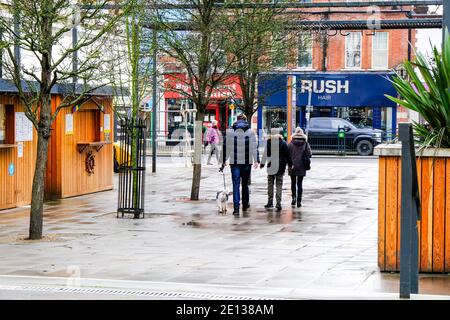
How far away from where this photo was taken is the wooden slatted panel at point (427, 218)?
1066 cm

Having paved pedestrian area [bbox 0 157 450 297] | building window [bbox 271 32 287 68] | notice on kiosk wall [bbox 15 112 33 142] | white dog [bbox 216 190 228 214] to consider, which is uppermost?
building window [bbox 271 32 287 68]

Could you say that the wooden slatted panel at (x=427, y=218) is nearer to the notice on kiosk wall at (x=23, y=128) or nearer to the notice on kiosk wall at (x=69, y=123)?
the notice on kiosk wall at (x=23, y=128)

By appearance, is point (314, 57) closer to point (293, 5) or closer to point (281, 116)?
point (281, 116)

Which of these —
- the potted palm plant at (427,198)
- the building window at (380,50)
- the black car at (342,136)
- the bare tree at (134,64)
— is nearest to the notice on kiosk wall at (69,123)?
the bare tree at (134,64)

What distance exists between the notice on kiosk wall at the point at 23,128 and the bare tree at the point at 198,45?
3.40 meters

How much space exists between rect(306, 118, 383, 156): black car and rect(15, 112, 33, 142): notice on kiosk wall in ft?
81.7

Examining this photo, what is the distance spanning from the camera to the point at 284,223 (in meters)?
16.6

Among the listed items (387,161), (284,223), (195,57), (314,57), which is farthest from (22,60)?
(314,57)

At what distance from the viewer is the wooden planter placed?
10648mm

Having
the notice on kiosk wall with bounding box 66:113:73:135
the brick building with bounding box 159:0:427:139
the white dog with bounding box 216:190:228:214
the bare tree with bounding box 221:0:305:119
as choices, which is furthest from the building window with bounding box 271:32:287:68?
the brick building with bounding box 159:0:427:139

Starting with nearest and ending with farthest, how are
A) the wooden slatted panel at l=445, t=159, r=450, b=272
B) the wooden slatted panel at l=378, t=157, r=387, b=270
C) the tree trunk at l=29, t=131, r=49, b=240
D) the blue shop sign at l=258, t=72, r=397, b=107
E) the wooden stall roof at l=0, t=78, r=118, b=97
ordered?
the wooden slatted panel at l=445, t=159, r=450, b=272 → the wooden slatted panel at l=378, t=157, r=387, b=270 → the tree trunk at l=29, t=131, r=49, b=240 → the wooden stall roof at l=0, t=78, r=118, b=97 → the blue shop sign at l=258, t=72, r=397, b=107

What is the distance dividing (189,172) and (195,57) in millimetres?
10572

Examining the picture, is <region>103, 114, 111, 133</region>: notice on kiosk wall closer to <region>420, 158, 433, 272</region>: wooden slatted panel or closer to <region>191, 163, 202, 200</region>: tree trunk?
<region>191, 163, 202, 200</region>: tree trunk

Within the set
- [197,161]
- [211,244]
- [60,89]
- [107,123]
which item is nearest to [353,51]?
[107,123]
